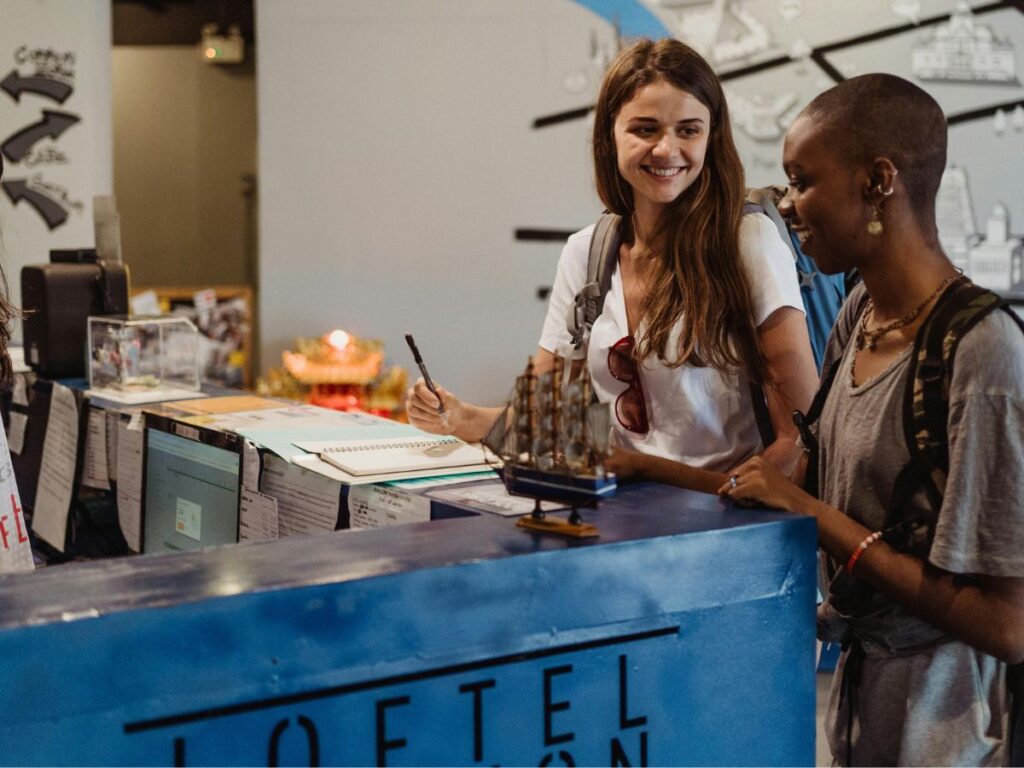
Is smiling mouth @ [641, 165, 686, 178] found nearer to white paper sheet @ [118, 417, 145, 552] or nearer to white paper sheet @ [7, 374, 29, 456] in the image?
white paper sheet @ [118, 417, 145, 552]

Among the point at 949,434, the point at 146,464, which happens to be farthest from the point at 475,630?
the point at 146,464

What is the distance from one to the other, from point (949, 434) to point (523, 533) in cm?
50

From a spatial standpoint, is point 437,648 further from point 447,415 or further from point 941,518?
point 447,415

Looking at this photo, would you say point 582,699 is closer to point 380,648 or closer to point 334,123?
point 380,648

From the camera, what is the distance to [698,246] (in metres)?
2.11

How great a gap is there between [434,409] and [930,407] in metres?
0.92

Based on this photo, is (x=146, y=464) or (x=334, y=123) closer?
(x=146, y=464)

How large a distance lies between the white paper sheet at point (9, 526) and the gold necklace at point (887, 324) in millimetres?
1185

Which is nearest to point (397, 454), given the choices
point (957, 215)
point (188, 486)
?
point (188, 486)

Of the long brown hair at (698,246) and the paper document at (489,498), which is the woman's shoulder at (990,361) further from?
the long brown hair at (698,246)

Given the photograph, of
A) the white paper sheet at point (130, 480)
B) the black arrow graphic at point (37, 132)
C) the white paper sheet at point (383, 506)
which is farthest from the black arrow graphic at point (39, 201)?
the white paper sheet at point (383, 506)

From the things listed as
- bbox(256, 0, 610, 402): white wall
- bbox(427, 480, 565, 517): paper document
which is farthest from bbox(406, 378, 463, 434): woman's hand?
bbox(256, 0, 610, 402): white wall

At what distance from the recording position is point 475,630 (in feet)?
4.29

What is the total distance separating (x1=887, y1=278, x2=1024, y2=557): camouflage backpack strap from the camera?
1.45m
